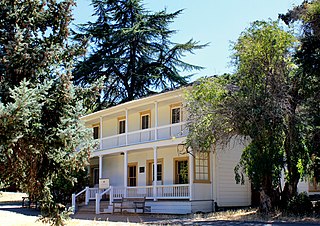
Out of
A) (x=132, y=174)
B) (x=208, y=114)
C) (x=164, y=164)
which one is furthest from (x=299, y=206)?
(x=132, y=174)

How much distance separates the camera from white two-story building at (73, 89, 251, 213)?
20.7 metres

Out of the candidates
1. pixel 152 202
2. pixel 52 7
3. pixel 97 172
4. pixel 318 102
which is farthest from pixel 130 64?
pixel 52 7

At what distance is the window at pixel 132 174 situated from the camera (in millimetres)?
26203

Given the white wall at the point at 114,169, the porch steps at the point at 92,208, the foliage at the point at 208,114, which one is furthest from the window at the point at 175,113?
the porch steps at the point at 92,208

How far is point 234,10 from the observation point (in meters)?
17.7

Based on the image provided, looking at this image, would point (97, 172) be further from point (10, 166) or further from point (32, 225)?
point (10, 166)

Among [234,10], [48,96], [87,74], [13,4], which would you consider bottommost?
[48,96]

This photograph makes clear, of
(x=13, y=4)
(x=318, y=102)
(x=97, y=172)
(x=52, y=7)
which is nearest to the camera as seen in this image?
(x=13, y=4)

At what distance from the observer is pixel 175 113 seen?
→ 23.4 metres

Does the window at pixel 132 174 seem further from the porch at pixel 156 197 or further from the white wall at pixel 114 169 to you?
the porch at pixel 156 197

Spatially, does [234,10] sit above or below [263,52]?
above

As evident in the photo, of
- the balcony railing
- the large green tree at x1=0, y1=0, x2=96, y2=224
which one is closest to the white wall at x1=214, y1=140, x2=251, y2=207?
the balcony railing

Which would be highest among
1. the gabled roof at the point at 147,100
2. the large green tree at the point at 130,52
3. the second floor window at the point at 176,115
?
the large green tree at the point at 130,52

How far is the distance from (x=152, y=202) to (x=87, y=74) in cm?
1921
